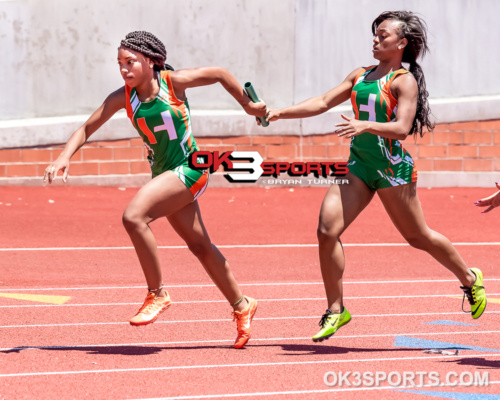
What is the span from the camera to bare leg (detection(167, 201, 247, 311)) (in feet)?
21.3

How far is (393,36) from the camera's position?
6574mm

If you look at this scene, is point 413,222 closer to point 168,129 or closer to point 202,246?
point 202,246

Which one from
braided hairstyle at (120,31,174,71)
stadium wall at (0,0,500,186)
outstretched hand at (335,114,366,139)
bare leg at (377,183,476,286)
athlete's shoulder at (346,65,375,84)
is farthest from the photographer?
stadium wall at (0,0,500,186)

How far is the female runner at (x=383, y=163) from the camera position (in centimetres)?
643

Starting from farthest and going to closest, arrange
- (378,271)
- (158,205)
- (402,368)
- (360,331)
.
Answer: (378,271), (360,331), (158,205), (402,368)

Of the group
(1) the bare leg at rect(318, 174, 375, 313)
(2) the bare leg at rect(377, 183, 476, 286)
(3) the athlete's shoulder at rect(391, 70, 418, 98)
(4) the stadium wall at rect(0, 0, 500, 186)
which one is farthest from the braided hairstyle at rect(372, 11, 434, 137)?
(4) the stadium wall at rect(0, 0, 500, 186)

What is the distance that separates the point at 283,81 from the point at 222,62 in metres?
1.19

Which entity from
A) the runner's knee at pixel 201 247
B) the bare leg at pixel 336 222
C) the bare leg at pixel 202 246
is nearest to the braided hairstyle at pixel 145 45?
the bare leg at pixel 202 246

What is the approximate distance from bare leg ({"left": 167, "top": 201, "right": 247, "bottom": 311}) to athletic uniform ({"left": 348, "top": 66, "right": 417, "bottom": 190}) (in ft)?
3.57

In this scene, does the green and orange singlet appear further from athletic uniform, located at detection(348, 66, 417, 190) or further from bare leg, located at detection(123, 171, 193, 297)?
athletic uniform, located at detection(348, 66, 417, 190)

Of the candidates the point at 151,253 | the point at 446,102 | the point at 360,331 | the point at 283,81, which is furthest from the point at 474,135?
the point at 151,253

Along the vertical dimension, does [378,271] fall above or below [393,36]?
below

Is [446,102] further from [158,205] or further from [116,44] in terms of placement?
[158,205]

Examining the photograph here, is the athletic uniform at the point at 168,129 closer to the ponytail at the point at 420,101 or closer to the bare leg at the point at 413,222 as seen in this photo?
the bare leg at the point at 413,222
